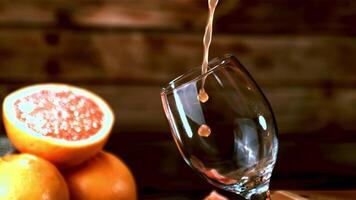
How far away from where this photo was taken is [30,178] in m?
0.91

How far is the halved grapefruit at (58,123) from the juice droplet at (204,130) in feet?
1.07

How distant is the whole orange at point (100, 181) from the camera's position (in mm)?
1005

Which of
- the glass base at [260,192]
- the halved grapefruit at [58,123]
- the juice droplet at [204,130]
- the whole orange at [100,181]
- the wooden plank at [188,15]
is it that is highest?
the wooden plank at [188,15]

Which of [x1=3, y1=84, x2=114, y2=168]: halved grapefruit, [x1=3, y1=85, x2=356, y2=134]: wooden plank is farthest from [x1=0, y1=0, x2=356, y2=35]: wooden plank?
[x1=3, y1=84, x2=114, y2=168]: halved grapefruit

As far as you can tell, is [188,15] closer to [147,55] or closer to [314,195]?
[147,55]

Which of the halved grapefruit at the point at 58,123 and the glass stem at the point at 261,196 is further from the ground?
the halved grapefruit at the point at 58,123

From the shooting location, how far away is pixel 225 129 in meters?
0.76

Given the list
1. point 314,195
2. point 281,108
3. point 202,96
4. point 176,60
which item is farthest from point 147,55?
point 202,96

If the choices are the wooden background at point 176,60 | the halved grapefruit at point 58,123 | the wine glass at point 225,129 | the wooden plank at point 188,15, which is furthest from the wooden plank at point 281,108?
the wine glass at point 225,129

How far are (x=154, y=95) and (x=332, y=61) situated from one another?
19.5 inches

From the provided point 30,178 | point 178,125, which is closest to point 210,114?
point 178,125

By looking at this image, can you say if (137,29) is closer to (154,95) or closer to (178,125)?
(154,95)

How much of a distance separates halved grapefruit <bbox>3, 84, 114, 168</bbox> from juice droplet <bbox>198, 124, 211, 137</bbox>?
33 cm

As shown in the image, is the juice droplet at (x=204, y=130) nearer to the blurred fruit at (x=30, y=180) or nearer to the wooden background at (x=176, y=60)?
the blurred fruit at (x=30, y=180)
